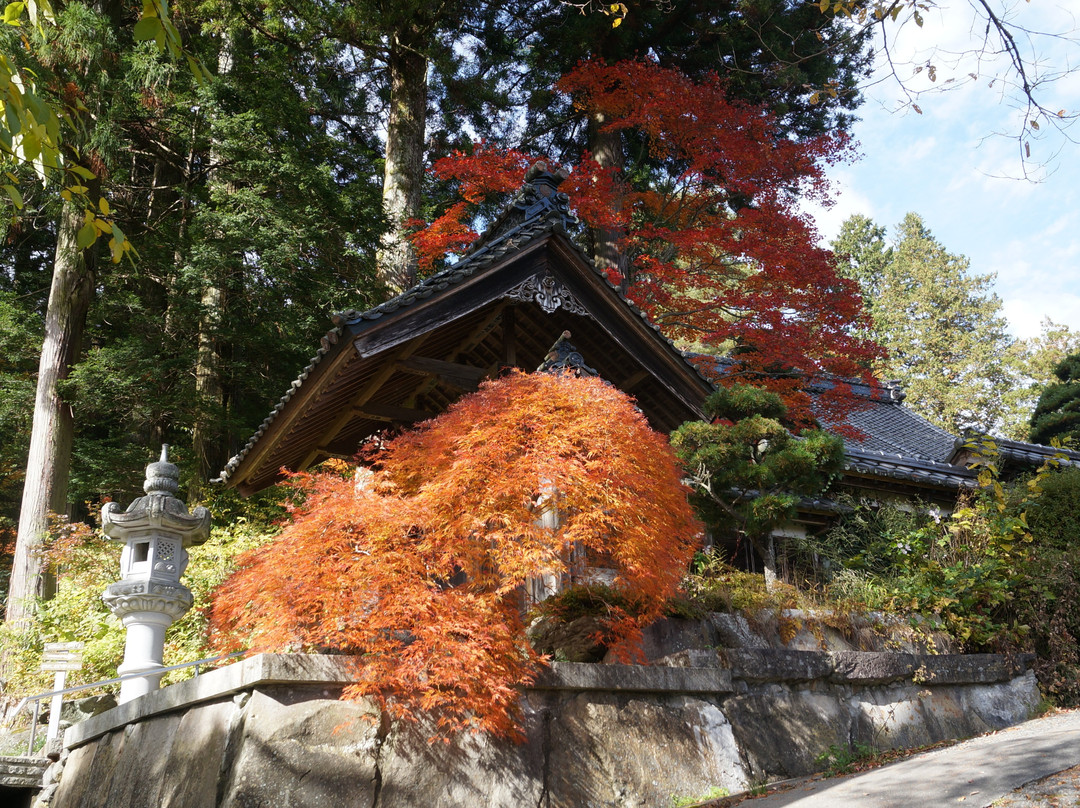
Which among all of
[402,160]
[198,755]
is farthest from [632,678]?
[402,160]

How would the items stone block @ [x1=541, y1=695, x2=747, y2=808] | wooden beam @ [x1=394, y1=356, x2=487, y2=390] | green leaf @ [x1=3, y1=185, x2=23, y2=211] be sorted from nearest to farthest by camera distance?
green leaf @ [x1=3, y1=185, x2=23, y2=211] → stone block @ [x1=541, y1=695, x2=747, y2=808] → wooden beam @ [x1=394, y1=356, x2=487, y2=390]

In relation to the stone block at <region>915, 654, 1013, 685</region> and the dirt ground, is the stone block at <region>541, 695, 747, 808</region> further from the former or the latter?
the stone block at <region>915, 654, 1013, 685</region>

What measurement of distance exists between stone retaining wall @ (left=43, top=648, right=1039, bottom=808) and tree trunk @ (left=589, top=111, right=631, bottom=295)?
8990 millimetres

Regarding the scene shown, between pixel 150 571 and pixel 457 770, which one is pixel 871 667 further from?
pixel 150 571

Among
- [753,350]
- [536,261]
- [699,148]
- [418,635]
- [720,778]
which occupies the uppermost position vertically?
[699,148]

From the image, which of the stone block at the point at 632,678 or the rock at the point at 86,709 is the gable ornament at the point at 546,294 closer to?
the stone block at the point at 632,678

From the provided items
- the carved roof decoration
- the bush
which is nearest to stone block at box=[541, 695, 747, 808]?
the carved roof decoration

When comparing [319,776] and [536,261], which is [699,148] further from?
[319,776]

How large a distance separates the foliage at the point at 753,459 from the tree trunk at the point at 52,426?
9330 mm

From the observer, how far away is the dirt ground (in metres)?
4.49

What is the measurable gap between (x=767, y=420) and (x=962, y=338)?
86.9ft

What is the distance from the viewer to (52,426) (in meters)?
13.0

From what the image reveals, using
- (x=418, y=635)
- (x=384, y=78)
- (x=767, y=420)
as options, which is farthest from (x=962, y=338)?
(x=418, y=635)

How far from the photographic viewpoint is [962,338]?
32.0 m
